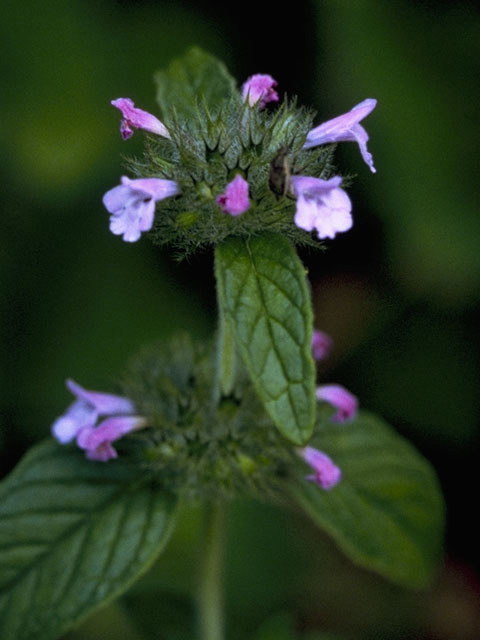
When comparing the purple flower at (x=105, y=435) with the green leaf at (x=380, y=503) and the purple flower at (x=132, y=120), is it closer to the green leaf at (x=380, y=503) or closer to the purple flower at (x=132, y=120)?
the green leaf at (x=380, y=503)

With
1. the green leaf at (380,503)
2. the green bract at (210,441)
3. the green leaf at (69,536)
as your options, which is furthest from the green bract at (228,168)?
the green leaf at (380,503)

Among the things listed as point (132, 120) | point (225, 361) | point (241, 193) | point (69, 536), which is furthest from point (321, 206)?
point (69, 536)

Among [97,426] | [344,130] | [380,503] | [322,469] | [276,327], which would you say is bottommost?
[380,503]

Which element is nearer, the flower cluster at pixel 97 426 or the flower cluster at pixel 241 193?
the flower cluster at pixel 241 193

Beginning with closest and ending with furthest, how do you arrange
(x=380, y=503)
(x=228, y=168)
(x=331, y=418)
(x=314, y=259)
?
1. (x=228, y=168)
2. (x=331, y=418)
3. (x=380, y=503)
4. (x=314, y=259)

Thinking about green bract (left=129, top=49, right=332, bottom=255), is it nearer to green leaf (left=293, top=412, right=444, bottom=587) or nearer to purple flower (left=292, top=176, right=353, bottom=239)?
purple flower (left=292, top=176, right=353, bottom=239)

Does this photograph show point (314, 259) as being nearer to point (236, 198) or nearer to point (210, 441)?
point (210, 441)

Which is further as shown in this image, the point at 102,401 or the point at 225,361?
the point at 102,401

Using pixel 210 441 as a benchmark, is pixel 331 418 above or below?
below
